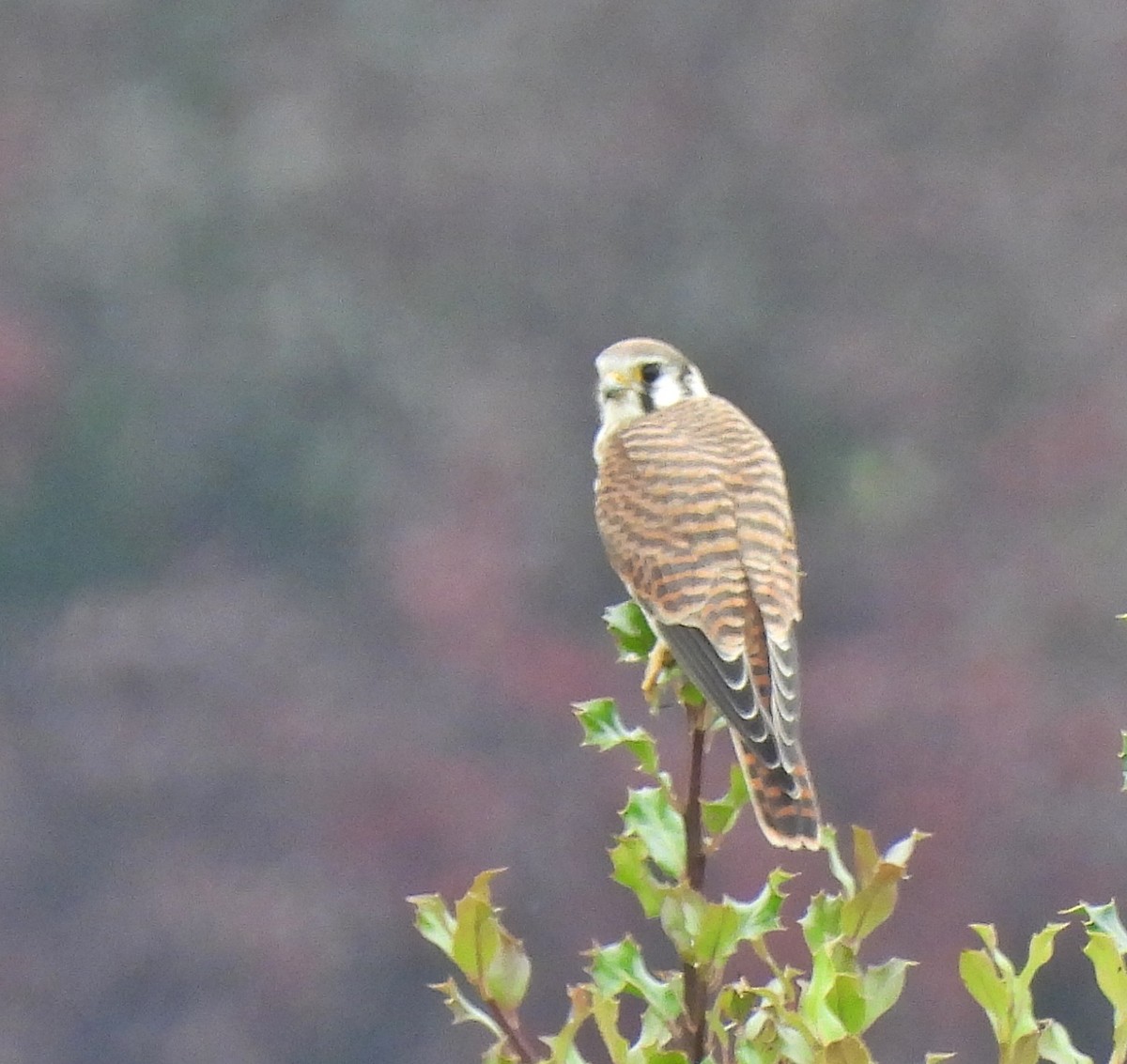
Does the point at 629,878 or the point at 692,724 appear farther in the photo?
the point at 692,724

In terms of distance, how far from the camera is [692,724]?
115 centimetres

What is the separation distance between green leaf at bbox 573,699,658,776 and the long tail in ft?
0.84

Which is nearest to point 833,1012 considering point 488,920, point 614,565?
point 488,920

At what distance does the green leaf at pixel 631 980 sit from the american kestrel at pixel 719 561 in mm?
274

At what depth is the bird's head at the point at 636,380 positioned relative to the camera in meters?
2.09

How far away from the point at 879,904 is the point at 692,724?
18 centimetres

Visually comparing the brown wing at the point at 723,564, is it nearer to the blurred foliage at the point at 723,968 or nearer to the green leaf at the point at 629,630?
the green leaf at the point at 629,630

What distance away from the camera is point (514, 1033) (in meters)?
0.97

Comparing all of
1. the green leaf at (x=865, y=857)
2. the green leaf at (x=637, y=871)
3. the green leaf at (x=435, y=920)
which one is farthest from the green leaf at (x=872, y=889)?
the green leaf at (x=435, y=920)

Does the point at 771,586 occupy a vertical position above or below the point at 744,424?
below

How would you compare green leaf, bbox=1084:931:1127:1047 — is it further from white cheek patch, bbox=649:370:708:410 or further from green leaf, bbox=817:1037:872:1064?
white cheek patch, bbox=649:370:708:410

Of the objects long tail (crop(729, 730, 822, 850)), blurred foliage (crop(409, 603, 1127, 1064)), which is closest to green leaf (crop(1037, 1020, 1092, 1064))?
blurred foliage (crop(409, 603, 1127, 1064))

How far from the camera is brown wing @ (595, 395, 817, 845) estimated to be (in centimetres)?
145

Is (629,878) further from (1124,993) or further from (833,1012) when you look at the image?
(1124,993)
